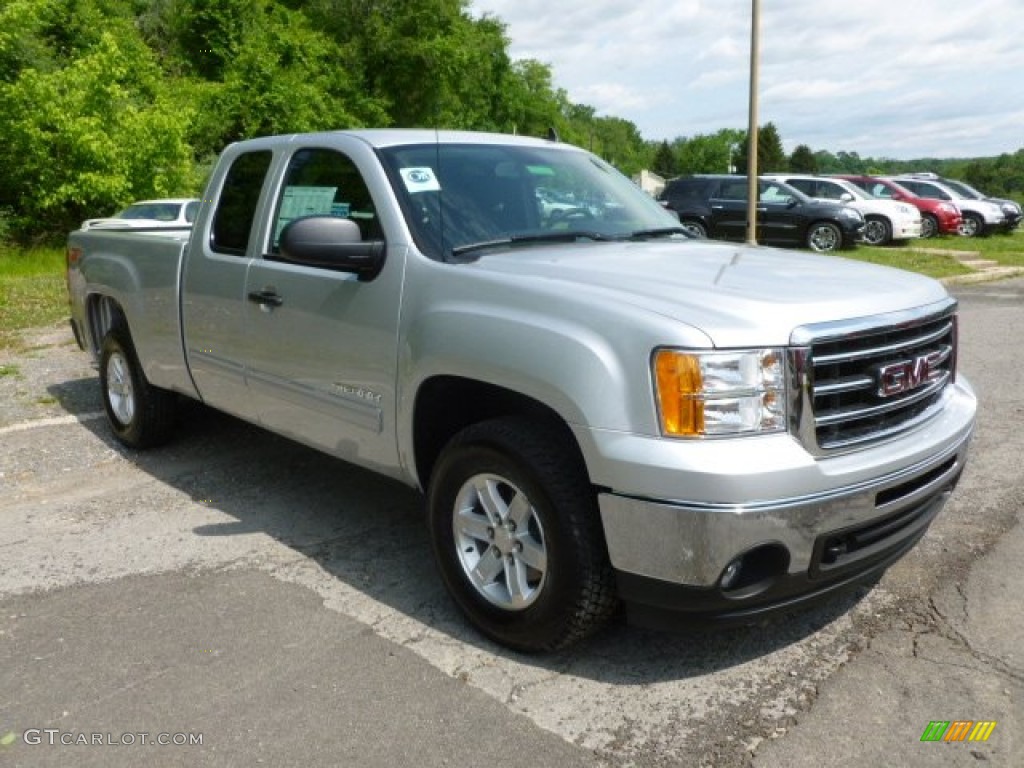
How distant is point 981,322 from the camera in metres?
11.3

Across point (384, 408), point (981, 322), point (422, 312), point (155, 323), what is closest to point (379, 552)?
point (384, 408)

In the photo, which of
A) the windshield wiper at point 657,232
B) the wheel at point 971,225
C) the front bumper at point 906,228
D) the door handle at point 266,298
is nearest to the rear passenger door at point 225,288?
the door handle at point 266,298

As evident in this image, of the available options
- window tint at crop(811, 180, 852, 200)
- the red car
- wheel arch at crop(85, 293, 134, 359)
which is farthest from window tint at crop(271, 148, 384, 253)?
the red car

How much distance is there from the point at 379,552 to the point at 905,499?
2276 mm

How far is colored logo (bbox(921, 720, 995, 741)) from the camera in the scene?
2.84m

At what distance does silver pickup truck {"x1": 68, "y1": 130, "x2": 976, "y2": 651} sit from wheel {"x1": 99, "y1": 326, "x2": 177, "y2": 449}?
127 centimetres

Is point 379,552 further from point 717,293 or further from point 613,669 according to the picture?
point 717,293

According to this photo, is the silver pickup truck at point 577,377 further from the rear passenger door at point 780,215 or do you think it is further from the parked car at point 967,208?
the parked car at point 967,208

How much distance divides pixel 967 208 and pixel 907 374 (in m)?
26.3

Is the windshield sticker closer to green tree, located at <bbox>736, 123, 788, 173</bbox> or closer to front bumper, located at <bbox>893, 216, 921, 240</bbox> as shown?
front bumper, located at <bbox>893, 216, 921, 240</bbox>

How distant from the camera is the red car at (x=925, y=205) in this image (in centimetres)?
2567

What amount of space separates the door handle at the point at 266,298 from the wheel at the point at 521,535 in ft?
4.20

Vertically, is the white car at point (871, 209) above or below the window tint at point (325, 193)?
below

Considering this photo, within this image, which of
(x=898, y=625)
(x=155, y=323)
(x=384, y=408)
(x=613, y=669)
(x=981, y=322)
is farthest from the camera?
(x=981, y=322)
